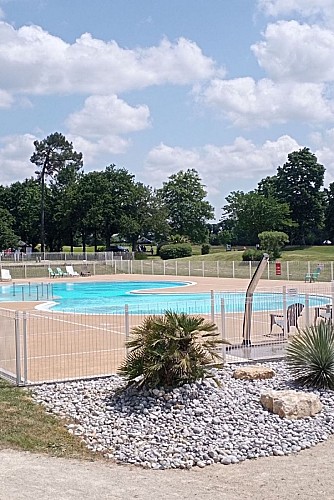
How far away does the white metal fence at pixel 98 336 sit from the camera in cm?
1075

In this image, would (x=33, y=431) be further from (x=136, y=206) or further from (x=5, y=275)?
(x=136, y=206)

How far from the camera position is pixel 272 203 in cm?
8419

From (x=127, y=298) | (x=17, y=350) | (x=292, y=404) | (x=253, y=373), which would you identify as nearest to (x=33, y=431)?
(x=17, y=350)

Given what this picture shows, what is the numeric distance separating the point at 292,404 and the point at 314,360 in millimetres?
1616

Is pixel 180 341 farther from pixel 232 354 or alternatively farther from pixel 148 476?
pixel 232 354

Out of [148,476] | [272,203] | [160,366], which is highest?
[272,203]

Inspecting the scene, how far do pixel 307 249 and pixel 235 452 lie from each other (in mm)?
73139

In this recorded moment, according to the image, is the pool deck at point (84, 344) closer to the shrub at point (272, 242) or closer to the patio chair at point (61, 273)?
the patio chair at point (61, 273)

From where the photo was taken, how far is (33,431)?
7.91 meters

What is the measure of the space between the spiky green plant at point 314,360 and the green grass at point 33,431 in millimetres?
3564

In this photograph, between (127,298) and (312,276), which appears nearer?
(127,298)

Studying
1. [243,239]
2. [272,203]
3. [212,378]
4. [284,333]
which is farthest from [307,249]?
[212,378]

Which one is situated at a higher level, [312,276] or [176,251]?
[176,251]

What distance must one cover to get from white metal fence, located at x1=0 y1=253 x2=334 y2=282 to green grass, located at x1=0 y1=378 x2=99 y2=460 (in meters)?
32.9
